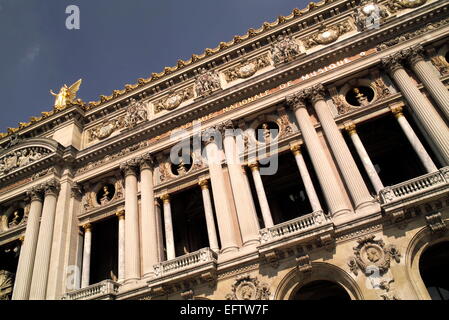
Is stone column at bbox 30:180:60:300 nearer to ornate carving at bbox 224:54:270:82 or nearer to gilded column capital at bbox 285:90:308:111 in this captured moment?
ornate carving at bbox 224:54:270:82

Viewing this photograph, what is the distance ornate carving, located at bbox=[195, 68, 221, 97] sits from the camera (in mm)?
24062

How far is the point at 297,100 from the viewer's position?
21188 mm

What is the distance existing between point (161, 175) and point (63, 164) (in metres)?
7.06

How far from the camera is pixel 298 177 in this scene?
913 inches

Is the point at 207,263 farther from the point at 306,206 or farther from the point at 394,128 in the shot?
the point at 394,128

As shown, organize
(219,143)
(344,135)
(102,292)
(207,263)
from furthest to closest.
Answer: (219,143)
(344,135)
(102,292)
(207,263)

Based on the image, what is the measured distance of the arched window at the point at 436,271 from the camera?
57.7 ft

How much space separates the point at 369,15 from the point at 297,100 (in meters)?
6.62

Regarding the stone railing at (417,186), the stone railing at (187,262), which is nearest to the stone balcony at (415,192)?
the stone railing at (417,186)

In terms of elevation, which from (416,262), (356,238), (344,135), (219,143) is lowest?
(416,262)

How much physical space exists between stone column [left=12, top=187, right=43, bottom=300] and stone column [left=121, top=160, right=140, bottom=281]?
5627mm

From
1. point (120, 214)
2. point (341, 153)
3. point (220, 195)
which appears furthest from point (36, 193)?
point (341, 153)

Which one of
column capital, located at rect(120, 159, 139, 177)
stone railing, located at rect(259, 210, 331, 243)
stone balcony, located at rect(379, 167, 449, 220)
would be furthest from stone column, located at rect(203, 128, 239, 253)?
stone balcony, located at rect(379, 167, 449, 220)

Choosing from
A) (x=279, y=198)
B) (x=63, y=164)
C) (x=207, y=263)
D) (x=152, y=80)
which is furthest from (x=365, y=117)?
(x=63, y=164)
